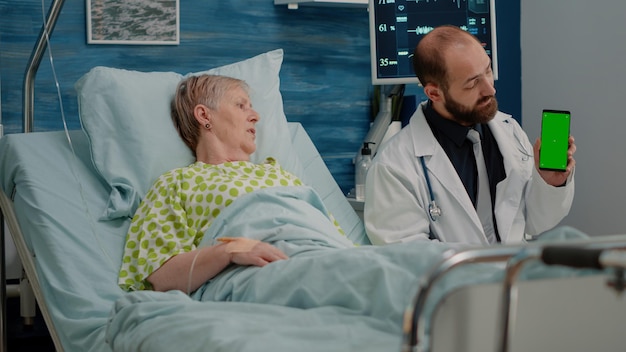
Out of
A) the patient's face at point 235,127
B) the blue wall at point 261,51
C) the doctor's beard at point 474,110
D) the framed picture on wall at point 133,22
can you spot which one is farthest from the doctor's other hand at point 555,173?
the framed picture on wall at point 133,22

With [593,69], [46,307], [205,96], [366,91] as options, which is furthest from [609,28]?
[46,307]

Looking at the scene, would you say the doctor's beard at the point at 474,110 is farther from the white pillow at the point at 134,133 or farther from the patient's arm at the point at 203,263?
the patient's arm at the point at 203,263

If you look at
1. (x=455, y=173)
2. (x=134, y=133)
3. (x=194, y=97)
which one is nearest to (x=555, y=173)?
(x=455, y=173)

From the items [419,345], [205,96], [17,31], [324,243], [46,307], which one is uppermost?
[17,31]

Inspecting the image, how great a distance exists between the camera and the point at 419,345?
3.23ft

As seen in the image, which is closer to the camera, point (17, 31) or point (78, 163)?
point (78, 163)

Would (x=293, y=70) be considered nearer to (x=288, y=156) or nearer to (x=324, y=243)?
(x=288, y=156)

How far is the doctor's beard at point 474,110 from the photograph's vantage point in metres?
2.59

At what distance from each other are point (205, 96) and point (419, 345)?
5.70ft

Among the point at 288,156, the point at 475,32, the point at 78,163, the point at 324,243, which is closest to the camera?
A: the point at 324,243

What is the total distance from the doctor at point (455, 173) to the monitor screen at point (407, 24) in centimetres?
50

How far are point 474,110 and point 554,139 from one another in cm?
28

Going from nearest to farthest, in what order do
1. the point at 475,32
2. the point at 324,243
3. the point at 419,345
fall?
1. the point at 419,345
2. the point at 324,243
3. the point at 475,32

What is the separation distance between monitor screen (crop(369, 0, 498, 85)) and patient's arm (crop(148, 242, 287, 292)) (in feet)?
4.00
